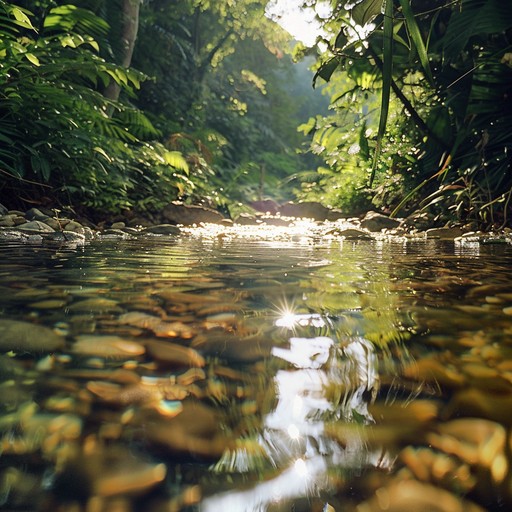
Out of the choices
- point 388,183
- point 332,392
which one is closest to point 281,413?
point 332,392

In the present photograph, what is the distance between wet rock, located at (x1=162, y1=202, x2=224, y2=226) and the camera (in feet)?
17.7

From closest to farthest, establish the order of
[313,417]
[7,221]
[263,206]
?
[313,417] → [7,221] → [263,206]

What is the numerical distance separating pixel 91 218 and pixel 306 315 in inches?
154

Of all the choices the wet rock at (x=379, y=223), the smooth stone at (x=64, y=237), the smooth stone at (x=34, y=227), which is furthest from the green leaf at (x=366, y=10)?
the wet rock at (x=379, y=223)

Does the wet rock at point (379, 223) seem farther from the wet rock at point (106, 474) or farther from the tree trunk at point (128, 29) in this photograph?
the wet rock at point (106, 474)

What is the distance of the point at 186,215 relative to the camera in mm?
5520

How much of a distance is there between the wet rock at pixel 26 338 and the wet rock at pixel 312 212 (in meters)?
6.87

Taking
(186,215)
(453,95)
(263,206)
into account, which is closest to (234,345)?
(453,95)

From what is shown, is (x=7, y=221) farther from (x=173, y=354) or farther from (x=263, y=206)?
(x=263, y=206)

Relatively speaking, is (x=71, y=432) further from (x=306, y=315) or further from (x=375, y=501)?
(x=306, y=315)

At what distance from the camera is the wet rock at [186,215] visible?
539cm

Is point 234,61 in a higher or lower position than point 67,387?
higher

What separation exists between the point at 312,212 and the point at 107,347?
8.05 m

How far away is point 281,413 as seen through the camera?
0.47m
